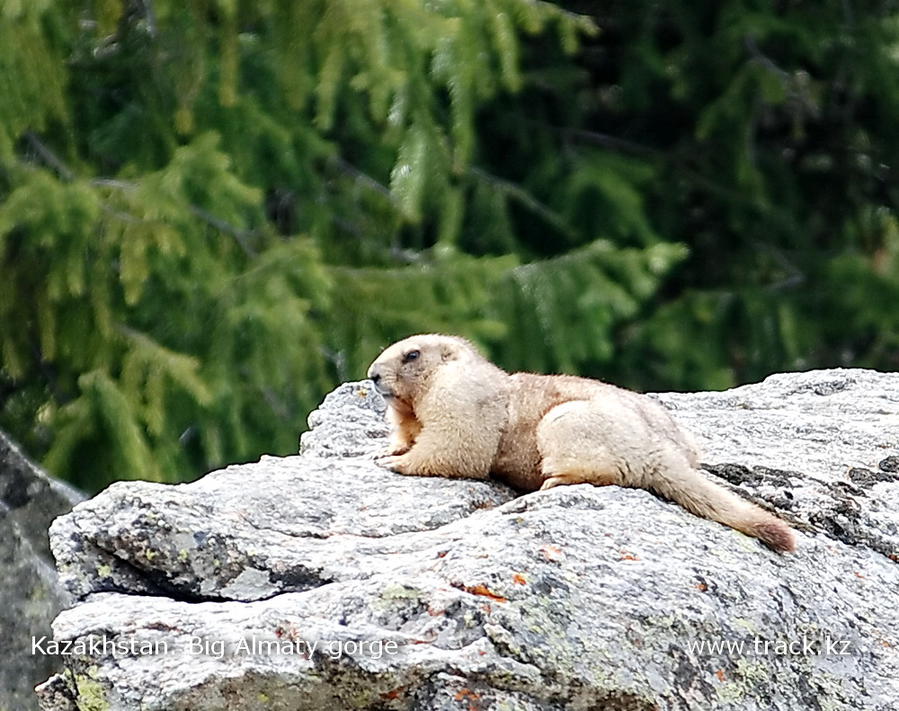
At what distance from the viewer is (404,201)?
9.63m

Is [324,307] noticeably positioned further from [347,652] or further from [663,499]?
[347,652]

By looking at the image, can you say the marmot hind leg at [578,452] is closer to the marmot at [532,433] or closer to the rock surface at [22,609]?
the marmot at [532,433]

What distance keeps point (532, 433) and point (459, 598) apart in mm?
1090

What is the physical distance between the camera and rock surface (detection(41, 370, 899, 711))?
352 centimetres

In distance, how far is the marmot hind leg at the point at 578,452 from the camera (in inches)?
171

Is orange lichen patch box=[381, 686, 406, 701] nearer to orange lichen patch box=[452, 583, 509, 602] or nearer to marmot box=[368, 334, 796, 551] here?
orange lichen patch box=[452, 583, 509, 602]

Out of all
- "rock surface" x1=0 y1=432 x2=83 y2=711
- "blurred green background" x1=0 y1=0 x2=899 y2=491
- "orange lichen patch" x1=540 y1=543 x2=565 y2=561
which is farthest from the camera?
"blurred green background" x1=0 y1=0 x2=899 y2=491

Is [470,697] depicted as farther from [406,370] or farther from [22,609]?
[22,609]

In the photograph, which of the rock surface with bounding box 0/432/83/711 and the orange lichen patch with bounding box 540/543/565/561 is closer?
the orange lichen patch with bounding box 540/543/565/561

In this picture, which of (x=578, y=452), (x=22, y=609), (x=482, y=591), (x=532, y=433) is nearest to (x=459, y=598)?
(x=482, y=591)

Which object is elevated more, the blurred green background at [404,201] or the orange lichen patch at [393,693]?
the orange lichen patch at [393,693]

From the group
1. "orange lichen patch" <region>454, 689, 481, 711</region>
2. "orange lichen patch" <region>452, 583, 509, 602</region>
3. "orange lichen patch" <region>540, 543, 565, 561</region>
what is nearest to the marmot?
"orange lichen patch" <region>540, 543, 565, 561</region>

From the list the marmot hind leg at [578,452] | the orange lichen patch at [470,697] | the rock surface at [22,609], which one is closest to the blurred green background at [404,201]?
the rock surface at [22,609]

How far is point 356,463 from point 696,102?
943cm
